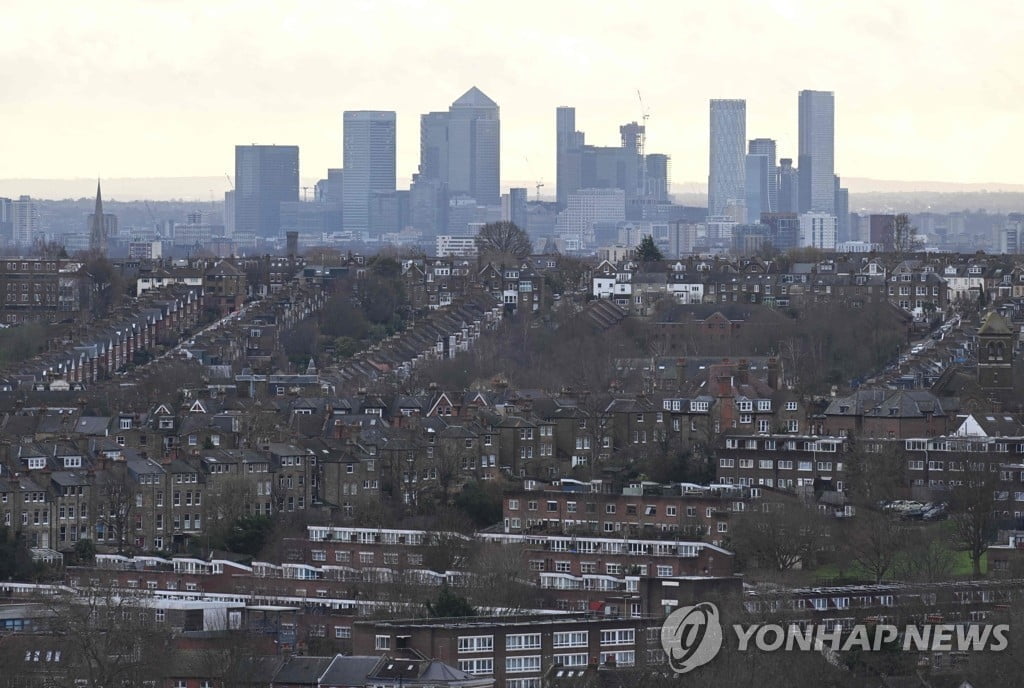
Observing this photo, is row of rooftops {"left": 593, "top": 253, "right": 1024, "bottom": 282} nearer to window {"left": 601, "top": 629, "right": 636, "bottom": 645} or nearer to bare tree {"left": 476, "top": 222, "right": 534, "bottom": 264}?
bare tree {"left": 476, "top": 222, "right": 534, "bottom": 264}

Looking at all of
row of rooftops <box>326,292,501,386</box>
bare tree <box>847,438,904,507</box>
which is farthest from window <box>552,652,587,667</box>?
row of rooftops <box>326,292,501,386</box>

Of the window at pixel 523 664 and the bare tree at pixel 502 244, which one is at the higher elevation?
the bare tree at pixel 502 244

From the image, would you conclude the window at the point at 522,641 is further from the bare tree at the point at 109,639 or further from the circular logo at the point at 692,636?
the bare tree at the point at 109,639

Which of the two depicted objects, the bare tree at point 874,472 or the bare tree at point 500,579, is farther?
the bare tree at point 874,472

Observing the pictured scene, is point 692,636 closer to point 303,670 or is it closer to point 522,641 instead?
point 522,641

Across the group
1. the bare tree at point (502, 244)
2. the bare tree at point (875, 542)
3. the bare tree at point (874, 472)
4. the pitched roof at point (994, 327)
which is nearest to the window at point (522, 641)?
the bare tree at point (875, 542)

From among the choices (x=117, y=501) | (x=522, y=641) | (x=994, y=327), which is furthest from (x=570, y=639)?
(x=994, y=327)

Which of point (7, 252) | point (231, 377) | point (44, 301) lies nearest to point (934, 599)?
point (231, 377)
